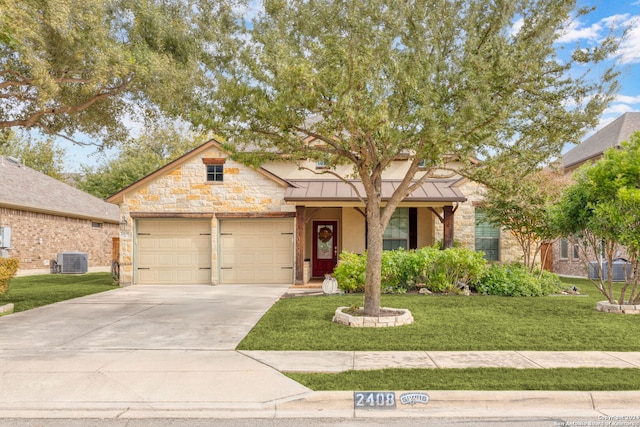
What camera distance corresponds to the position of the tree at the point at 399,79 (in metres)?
8.12

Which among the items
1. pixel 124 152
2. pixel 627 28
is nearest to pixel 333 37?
pixel 627 28

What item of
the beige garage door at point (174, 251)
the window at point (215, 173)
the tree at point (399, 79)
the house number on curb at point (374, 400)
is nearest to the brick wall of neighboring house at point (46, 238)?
the beige garage door at point (174, 251)

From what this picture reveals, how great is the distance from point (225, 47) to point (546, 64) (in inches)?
248

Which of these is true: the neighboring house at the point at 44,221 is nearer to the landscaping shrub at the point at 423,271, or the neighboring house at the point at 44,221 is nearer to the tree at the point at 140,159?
the tree at the point at 140,159

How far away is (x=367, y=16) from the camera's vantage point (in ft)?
28.0

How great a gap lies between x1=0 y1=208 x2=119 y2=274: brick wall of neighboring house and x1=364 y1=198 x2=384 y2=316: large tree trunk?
62.4ft

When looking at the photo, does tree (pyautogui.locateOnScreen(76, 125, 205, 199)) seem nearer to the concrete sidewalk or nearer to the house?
the house

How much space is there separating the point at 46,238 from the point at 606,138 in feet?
96.8

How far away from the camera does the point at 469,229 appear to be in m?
17.8

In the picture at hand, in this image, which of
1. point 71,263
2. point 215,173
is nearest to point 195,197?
point 215,173

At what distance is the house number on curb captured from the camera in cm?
514

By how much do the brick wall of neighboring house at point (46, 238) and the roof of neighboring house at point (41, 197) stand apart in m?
0.46

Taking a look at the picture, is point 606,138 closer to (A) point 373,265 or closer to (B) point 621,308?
(B) point 621,308

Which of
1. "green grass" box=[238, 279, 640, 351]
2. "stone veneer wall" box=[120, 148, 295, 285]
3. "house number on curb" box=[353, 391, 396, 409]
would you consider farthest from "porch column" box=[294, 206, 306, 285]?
"house number on curb" box=[353, 391, 396, 409]
